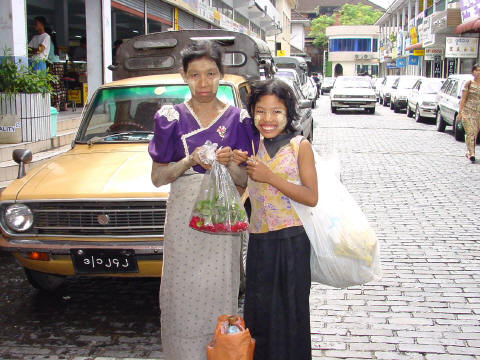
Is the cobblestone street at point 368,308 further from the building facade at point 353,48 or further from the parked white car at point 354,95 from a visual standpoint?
the building facade at point 353,48

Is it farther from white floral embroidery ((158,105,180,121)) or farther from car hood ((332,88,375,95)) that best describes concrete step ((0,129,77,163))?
car hood ((332,88,375,95))

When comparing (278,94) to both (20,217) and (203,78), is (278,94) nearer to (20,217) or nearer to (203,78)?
(203,78)

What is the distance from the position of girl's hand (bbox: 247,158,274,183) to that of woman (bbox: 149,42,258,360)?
0.14m

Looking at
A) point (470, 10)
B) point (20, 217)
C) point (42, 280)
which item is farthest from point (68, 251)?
point (470, 10)

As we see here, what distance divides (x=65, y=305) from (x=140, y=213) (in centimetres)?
123

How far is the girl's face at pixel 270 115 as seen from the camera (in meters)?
2.93

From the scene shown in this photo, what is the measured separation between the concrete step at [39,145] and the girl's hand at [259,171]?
6.81 metres

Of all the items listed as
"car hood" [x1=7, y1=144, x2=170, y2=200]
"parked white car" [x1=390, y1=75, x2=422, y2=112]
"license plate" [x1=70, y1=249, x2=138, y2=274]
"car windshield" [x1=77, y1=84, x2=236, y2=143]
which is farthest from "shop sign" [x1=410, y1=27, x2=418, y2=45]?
"license plate" [x1=70, y1=249, x2=138, y2=274]

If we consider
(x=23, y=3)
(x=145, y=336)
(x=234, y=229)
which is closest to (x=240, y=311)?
(x=145, y=336)

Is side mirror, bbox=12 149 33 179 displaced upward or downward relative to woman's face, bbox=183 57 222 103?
downward

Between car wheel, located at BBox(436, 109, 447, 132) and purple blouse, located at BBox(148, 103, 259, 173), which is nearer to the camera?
purple blouse, located at BBox(148, 103, 259, 173)

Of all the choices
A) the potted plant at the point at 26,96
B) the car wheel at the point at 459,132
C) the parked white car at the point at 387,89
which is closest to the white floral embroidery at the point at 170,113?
the potted plant at the point at 26,96

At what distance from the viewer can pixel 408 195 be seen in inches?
347

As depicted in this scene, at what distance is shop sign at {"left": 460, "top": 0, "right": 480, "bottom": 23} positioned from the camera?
899 inches
